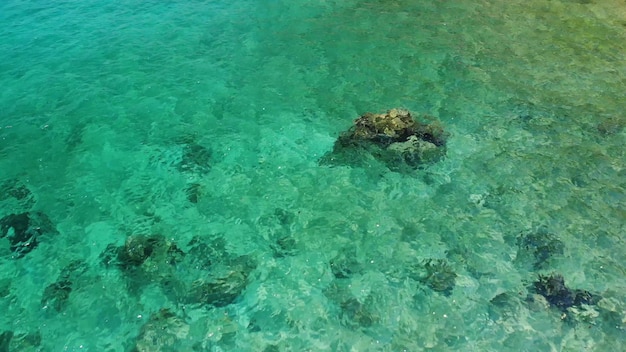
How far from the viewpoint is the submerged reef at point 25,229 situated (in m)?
13.1

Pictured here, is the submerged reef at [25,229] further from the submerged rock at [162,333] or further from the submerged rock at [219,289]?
the submerged rock at [219,289]

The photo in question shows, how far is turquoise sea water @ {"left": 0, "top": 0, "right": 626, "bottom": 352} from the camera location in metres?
11.1

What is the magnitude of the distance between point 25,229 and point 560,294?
1474cm

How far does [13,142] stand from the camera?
661 inches

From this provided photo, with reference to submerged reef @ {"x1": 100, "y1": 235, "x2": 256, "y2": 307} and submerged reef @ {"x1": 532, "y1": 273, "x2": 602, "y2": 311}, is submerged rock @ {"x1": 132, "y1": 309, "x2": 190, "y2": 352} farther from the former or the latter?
submerged reef @ {"x1": 532, "y1": 273, "x2": 602, "y2": 311}

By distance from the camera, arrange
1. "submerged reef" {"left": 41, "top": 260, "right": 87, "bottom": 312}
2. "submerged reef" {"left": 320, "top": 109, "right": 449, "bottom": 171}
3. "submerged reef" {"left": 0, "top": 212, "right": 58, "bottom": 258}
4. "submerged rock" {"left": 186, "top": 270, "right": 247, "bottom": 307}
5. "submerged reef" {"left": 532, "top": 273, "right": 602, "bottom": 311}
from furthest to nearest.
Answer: "submerged reef" {"left": 320, "top": 109, "right": 449, "bottom": 171} < "submerged reef" {"left": 0, "top": 212, "right": 58, "bottom": 258} < "submerged reef" {"left": 41, "top": 260, "right": 87, "bottom": 312} < "submerged rock" {"left": 186, "top": 270, "right": 247, "bottom": 307} < "submerged reef" {"left": 532, "top": 273, "right": 602, "bottom": 311}

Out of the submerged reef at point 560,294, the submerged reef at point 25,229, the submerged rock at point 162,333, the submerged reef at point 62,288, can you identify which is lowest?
the submerged reef at point 560,294

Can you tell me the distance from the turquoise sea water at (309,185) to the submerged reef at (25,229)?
7 cm

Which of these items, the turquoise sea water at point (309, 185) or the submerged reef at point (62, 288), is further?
the submerged reef at point (62, 288)

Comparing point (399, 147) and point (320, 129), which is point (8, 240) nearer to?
point (320, 129)

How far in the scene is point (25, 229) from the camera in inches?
533

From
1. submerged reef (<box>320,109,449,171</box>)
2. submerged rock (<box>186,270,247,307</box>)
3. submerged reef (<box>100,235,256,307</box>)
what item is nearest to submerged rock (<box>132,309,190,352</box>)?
submerged reef (<box>100,235,256,307</box>)

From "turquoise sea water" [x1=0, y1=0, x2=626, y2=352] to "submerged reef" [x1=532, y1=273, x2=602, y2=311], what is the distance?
174 millimetres

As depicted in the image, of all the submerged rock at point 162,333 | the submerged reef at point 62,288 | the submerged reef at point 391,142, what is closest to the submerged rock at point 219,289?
the submerged rock at point 162,333
